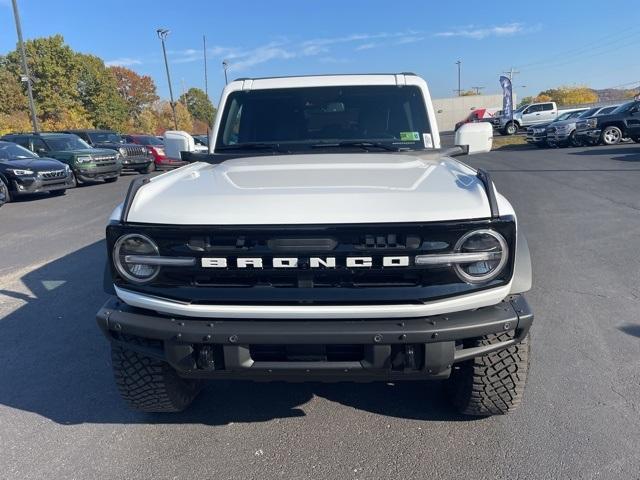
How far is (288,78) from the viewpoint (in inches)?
173

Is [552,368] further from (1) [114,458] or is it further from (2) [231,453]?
(1) [114,458]

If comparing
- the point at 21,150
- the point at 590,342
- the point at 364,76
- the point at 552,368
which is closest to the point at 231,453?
the point at 552,368

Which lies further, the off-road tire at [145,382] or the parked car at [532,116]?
the parked car at [532,116]

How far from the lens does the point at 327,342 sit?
230 cm

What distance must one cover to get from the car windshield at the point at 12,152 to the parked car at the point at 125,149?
158 inches

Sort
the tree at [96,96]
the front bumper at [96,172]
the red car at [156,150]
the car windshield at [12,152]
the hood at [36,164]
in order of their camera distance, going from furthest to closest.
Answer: the tree at [96,96], the red car at [156,150], the front bumper at [96,172], the car windshield at [12,152], the hood at [36,164]

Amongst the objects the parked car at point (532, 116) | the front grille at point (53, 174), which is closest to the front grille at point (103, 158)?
the front grille at point (53, 174)

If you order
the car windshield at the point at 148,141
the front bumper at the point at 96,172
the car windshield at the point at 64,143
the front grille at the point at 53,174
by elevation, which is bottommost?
the front bumper at the point at 96,172

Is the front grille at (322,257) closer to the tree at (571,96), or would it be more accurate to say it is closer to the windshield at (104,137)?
the windshield at (104,137)

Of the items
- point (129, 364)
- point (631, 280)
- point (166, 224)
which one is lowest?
point (631, 280)

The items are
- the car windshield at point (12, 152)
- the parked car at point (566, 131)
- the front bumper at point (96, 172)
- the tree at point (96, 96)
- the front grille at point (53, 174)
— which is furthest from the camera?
the tree at point (96, 96)

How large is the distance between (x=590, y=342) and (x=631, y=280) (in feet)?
5.94

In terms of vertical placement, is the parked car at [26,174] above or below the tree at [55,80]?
below

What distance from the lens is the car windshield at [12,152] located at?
530 inches
